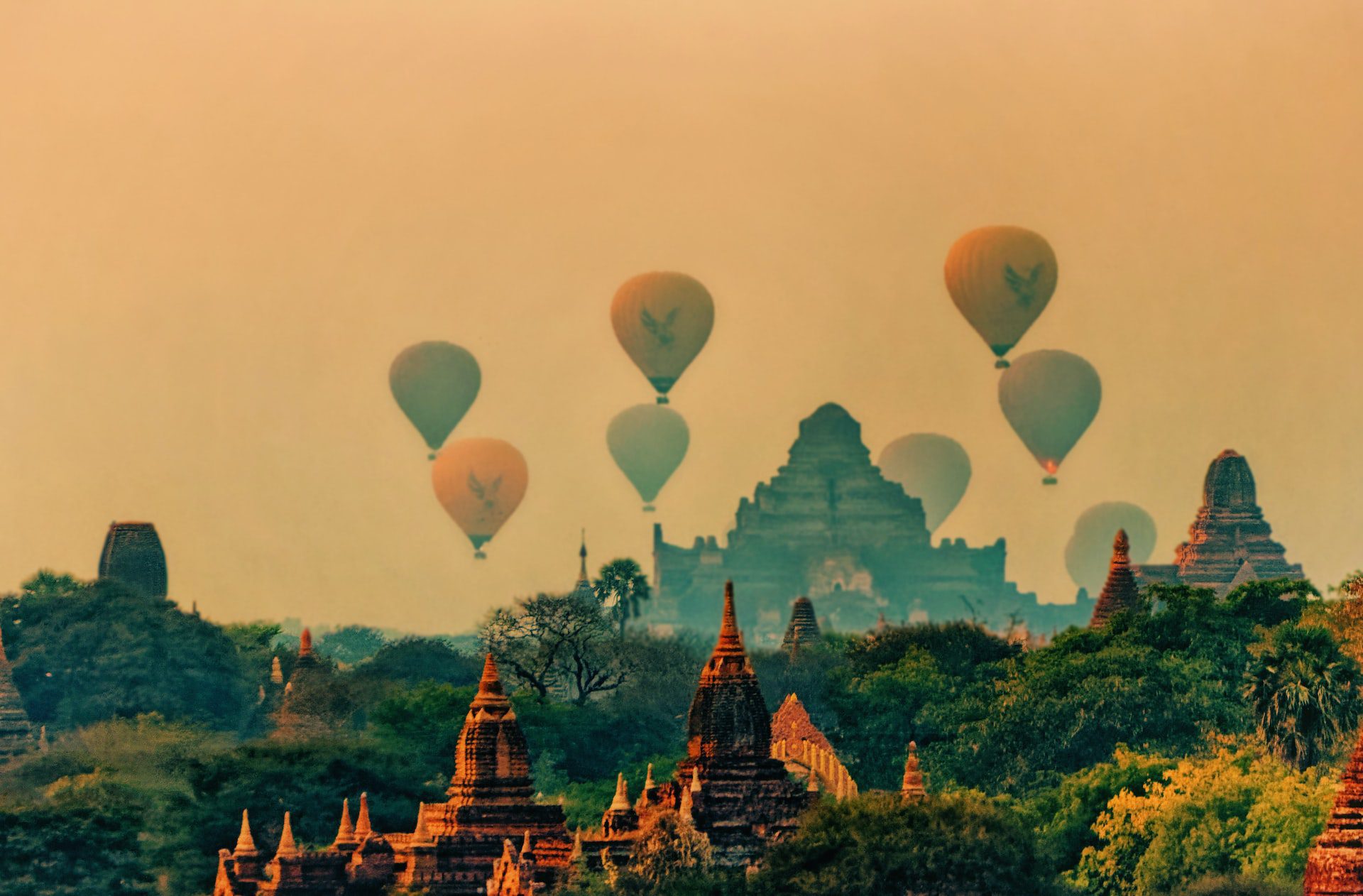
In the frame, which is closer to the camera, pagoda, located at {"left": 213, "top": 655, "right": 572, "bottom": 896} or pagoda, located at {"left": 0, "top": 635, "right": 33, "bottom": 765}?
pagoda, located at {"left": 213, "top": 655, "right": 572, "bottom": 896}

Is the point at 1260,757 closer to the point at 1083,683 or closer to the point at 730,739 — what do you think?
the point at 1083,683

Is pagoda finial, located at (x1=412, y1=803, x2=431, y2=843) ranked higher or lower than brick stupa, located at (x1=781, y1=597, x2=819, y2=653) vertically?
lower

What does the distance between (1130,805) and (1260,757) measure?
7.58m

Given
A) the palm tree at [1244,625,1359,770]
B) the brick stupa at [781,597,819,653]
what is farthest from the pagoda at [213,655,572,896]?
the brick stupa at [781,597,819,653]

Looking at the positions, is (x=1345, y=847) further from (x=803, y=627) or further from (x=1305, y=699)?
(x=803, y=627)

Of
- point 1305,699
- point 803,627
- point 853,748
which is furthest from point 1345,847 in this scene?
point 803,627

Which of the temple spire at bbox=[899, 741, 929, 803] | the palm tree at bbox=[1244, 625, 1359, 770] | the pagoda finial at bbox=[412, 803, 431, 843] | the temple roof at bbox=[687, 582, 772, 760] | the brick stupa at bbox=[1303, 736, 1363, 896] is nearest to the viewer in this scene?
the brick stupa at bbox=[1303, 736, 1363, 896]

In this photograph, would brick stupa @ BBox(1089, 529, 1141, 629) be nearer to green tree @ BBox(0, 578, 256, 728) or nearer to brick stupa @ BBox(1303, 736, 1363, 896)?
green tree @ BBox(0, 578, 256, 728)

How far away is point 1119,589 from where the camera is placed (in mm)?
140750

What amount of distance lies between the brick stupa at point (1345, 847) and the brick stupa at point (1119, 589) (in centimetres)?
7427

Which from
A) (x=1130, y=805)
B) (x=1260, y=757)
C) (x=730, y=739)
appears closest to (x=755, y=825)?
(x=730, y=739)

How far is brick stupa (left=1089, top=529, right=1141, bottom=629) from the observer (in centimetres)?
13912

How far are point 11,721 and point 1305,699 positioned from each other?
159 feet

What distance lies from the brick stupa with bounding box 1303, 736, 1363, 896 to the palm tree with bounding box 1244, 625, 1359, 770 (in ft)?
114
